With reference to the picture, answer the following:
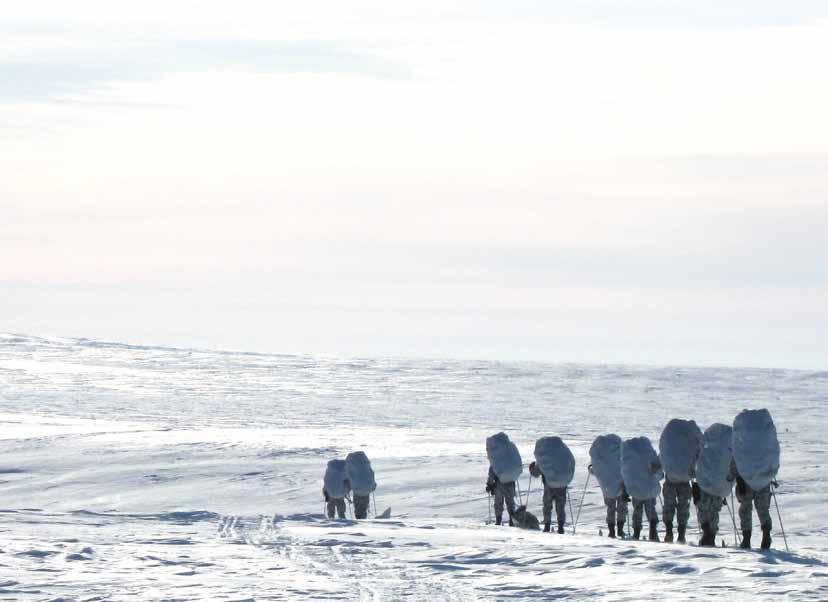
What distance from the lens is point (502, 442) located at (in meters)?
27.7

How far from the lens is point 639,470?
78.5ft

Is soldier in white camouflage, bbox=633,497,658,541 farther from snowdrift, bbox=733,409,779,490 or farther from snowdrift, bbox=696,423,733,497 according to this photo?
snowdrift, bbox=733,409,779,490

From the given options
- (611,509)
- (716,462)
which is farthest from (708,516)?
(611,509)

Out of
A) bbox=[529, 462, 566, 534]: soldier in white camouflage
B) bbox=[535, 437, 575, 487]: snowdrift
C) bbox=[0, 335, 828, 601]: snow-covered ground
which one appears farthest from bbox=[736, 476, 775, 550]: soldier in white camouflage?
bbox=[529, 462, 566, 534]: soldier in white camouflage

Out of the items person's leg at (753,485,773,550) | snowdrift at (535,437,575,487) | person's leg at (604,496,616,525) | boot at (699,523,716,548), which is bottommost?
boot at (699,523,716,548)

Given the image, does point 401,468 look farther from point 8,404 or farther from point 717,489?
point 8,404

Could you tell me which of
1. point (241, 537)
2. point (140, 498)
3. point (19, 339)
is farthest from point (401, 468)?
point (19, 339)

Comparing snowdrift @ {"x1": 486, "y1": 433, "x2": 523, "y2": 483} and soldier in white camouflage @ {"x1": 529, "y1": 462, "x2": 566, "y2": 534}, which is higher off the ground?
snowdrift @ {"x1": 486, "y1": 433, "x2": 523, "y2": 483}

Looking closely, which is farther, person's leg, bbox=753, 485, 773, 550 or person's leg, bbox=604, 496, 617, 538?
person's leg, bbox=604, 496, 617, 538

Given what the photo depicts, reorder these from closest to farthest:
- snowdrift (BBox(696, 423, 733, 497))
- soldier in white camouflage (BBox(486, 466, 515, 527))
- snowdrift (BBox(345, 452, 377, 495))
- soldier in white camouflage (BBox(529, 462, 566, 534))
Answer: snowdrift (BBox(696, 423, 733, 497)) → soldier in white camouflage (BBox(529, 462, 566, 534)) → soldier in white camouflage (BBox(486, 466, 515, 527)) → snowdrift (BBox(345, 452, 377, 495))

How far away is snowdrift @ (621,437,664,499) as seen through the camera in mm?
23922

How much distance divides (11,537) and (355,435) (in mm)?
36937

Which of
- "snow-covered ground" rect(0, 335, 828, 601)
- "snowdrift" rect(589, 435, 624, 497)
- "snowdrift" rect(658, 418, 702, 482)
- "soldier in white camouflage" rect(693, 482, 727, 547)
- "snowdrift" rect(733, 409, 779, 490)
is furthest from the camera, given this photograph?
"snowdrift" rect(589, 435, 624, 497)

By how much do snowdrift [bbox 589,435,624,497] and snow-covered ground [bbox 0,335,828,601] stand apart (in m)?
2.48
